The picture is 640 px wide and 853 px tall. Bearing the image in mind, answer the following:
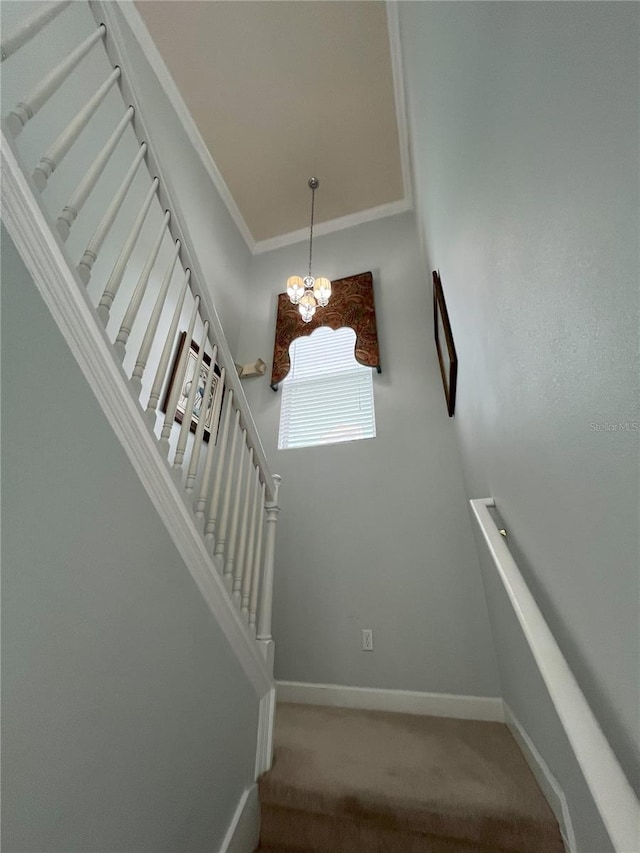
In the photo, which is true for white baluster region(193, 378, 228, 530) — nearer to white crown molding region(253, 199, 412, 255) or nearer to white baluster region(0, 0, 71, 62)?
white baluster region(0, 0, 71, 62)

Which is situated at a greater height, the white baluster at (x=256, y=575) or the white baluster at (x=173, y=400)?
the white baluster at (x=173, y=400)

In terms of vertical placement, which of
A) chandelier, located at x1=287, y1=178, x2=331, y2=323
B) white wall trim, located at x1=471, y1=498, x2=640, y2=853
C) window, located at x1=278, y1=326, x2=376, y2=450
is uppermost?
chandelier, located at x1=287, y1=178, x2=331, y2=323

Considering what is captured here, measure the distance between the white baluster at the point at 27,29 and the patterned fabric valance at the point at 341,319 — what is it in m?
2.45

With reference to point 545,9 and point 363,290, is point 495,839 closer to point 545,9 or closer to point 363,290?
point 545,9

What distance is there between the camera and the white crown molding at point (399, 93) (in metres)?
2.75

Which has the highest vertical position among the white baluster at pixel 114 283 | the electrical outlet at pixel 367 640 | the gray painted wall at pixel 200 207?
the gray painted wall at pixel 200 207

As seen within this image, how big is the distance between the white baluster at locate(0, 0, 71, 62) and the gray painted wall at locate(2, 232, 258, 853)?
16.9 inches

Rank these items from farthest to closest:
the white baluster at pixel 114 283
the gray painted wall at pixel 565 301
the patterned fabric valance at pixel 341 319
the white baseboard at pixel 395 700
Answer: the patterned fabric valance at pixel 341 319, the white baseboard at pixel 395 700, the white baluster at pixel 114 283, the gray painted wall at pixel 565 301

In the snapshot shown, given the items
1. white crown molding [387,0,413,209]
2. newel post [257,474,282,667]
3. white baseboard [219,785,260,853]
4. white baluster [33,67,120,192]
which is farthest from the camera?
white crown molding [387,0,413,209]

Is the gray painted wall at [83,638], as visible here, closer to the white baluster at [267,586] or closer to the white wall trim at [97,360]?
the white wall trim at [97,360]

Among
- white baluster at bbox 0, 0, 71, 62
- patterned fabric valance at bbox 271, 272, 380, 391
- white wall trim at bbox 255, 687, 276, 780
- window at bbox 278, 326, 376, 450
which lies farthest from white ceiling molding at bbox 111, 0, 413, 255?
white wall trim at bbox 255, 687, 276, 780

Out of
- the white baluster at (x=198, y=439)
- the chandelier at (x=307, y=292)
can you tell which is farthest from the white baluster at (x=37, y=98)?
the chandelier at (x=307, y=292)

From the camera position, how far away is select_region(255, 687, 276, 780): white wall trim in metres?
1.40

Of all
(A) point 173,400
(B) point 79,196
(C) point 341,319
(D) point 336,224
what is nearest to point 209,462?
(A) point 173,400
